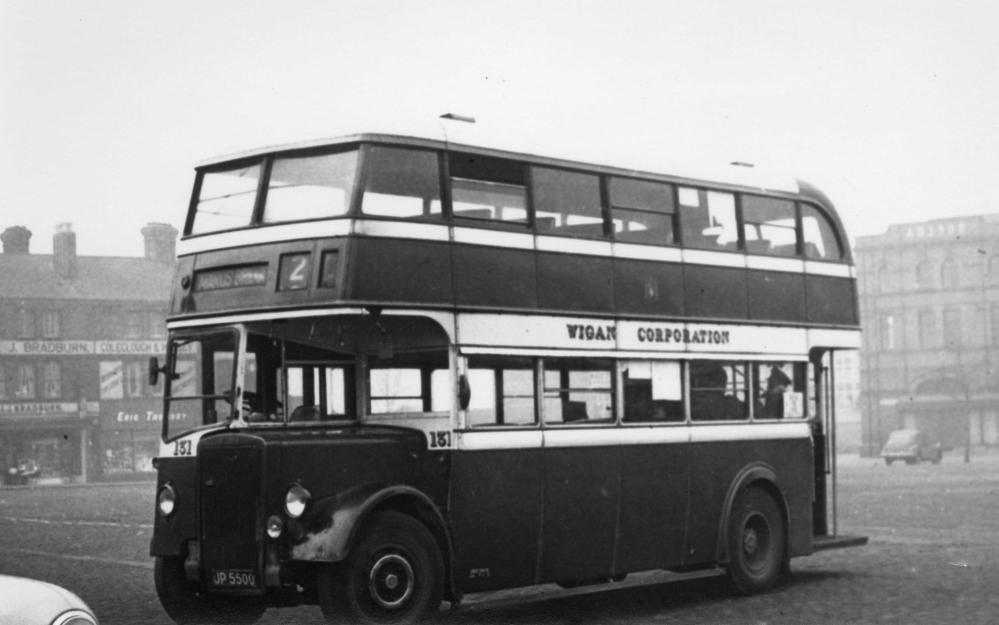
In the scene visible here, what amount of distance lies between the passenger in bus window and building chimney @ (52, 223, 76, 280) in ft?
187

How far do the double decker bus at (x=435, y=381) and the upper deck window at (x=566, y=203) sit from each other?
0.02 meters

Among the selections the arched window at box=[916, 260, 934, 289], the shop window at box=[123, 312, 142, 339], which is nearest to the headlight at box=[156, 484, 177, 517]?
the shop window at box=[123, 312, 142, 339]

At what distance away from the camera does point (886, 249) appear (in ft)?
271

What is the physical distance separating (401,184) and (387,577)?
119 inches

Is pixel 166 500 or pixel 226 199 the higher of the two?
pixel 226 199

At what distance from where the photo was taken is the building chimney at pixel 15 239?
6550cm

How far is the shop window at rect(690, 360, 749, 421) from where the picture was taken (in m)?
14.0

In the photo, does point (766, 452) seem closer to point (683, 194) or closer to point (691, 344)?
point (691, 344)

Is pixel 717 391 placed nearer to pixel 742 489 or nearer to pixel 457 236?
pixel 742 489

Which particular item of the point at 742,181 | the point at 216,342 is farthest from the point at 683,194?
the point at 216,342

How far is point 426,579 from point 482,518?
912 millimetres

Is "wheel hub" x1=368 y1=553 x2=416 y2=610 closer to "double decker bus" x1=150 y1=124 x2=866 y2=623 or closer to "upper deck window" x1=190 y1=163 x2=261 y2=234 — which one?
"double decker bus" x1=150 y1=124 x2=866 y2=623

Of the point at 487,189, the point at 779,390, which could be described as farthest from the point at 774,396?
the point at 487,189

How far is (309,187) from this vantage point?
1122cm
